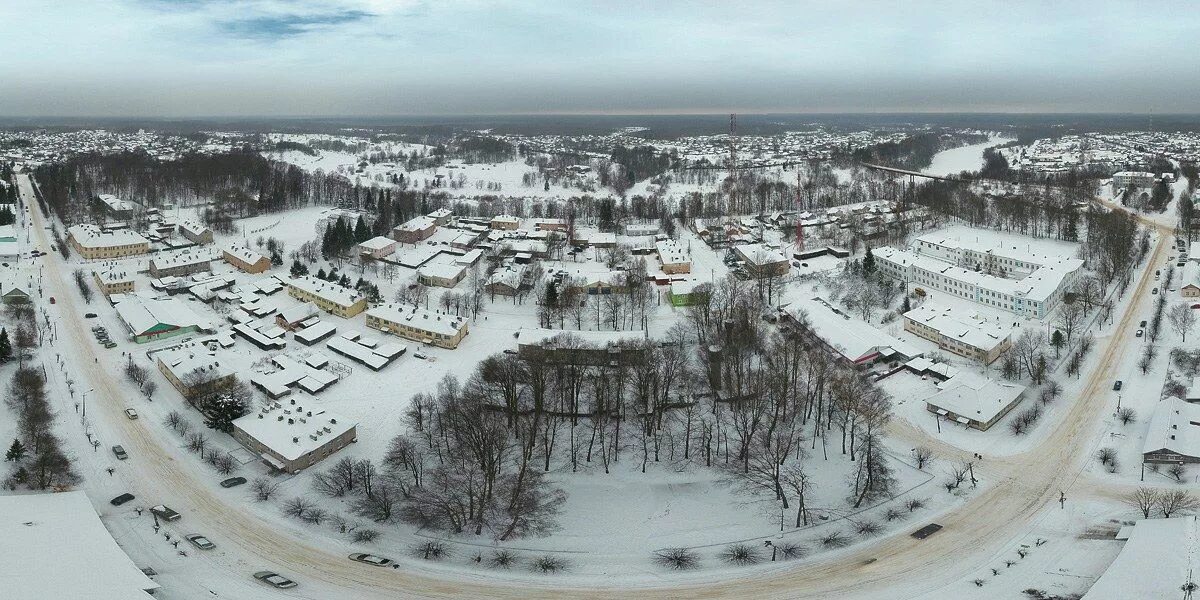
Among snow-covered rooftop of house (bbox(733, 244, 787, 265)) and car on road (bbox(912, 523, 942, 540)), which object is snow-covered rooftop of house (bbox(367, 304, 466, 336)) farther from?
car on road (bbox(912, 523, 942, 540))

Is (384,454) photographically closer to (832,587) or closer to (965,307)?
(832,587)

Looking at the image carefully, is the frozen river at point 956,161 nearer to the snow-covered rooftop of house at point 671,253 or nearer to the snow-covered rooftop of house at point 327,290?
the snow-covered rooftop of house at point 671,253

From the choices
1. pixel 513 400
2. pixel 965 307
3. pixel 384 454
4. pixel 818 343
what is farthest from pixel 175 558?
pixel 965 307

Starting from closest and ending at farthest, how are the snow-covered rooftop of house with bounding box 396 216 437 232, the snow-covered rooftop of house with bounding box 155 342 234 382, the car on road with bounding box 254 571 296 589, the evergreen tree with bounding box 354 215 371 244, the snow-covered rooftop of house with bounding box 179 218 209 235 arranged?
the car on road with bounding box 254 571 296 589 → the snow-covered rooftop of house with bounding box 155 342 234 382 → the evergreen tree with bounding box 354 215 371 244 → the snow-covered rooftop of house with bounding box 179 218 209 235 → the snow-covered rooftop of house with bounding box 396 216 437 232

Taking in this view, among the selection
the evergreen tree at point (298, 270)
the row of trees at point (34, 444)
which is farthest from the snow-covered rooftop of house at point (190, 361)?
the evergreen tree at point (298, 270)

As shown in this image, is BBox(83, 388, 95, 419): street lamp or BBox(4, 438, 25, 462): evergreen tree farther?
BBox(83, 388, 95, 419): street lamp

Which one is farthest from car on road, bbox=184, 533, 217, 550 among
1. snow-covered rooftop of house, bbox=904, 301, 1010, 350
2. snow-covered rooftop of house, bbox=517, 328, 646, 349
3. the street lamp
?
snow-covered rooftop of house, bbox=904, 301, 1010, 350

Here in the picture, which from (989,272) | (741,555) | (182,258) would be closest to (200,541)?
(741,555)
